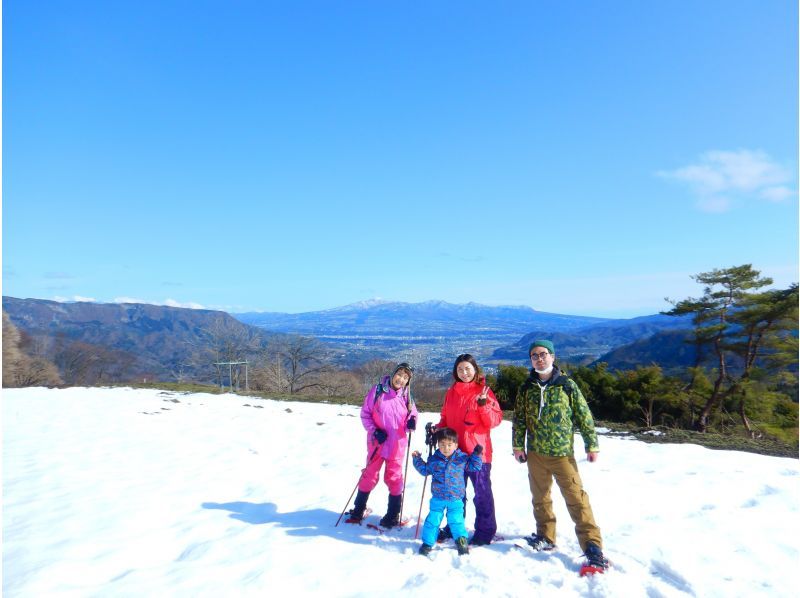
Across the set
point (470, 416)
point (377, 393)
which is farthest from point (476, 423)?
point (377, 393)

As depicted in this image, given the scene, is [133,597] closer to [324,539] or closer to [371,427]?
[324,539]

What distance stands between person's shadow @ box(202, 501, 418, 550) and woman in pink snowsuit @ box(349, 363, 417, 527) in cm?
20

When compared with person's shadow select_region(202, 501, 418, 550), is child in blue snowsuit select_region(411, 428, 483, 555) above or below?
above

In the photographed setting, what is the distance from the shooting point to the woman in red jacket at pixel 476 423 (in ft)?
14.4

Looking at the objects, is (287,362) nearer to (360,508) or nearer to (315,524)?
(315,524)

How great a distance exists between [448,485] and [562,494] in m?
1.13

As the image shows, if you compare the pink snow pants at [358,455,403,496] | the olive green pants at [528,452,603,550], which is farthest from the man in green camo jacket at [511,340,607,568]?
the pink snow pants at [358,455,403,496]

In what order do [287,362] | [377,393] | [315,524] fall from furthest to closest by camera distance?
[287,362] → [315,524] → [377,393]

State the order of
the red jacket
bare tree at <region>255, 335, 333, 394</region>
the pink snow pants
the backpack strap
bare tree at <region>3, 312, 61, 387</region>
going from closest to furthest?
1. the red jacket
2. the pink snow pants
3. the backpack strap
4. bare tree at <region>3, 312, 61, 387</region>
5. bare tree at <region>255, 335, 333, 394</region>

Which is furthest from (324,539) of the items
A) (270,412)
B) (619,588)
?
(270,412)

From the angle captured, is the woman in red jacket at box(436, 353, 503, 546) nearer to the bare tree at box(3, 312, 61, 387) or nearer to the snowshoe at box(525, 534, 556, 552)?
the snowshoe at box(525, 534, 556, 552)

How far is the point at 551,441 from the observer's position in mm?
4180

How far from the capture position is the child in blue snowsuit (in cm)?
426

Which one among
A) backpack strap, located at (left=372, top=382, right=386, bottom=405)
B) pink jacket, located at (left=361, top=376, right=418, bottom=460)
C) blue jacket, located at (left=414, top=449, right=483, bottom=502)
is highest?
backpack strap, located at (left=372, top=382, right=386, bottom=405)
